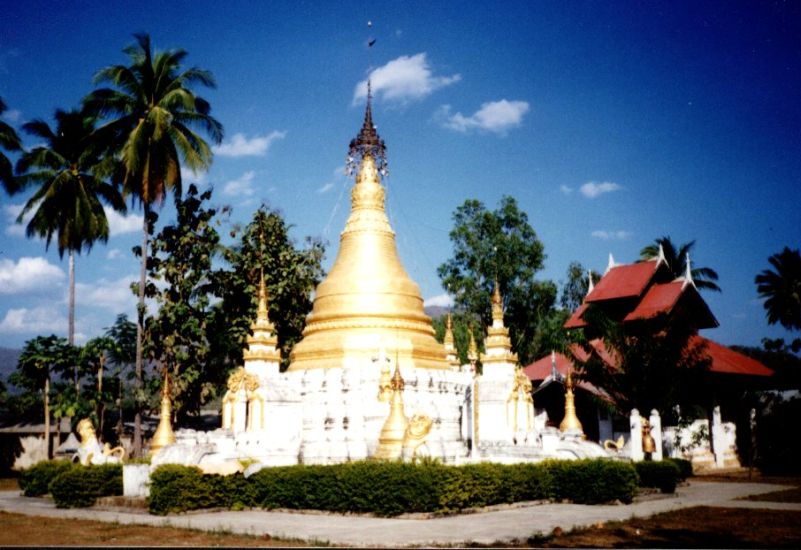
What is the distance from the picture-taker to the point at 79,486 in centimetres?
1883

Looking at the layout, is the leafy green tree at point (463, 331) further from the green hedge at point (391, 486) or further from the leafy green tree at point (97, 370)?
the green hedge at point (391, 486)

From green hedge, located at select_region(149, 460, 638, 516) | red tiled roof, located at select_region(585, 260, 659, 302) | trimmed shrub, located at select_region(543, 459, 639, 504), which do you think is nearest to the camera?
green hedge, located at select_region(149, 460, 638, 516)

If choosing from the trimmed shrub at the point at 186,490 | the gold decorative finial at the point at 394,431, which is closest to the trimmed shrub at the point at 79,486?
the trimmed shrub at the point at 186,490

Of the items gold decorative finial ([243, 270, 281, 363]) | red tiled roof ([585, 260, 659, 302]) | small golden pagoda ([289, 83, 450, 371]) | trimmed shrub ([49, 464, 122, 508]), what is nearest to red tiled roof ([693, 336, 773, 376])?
red tiled roof ([585, 260, 659, 302])

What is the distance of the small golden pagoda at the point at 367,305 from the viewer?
968 inches

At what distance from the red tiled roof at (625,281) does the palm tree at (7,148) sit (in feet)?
90.1

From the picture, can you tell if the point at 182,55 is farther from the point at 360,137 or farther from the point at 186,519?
the point at 186,519

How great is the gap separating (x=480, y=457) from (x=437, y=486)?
301 inches

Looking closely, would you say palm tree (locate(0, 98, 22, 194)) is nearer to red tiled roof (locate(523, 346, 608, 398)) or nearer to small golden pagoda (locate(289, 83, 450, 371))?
small golden pagoda (locate(289, 83, 450, 371))

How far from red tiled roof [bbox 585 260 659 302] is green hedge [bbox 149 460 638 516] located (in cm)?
1868

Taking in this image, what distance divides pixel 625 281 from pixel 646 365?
1116 cm

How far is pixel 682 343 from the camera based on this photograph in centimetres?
2700

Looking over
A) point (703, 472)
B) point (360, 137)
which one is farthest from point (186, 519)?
point (703, 472)

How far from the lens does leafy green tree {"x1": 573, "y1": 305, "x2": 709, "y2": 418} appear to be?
26062 mm
